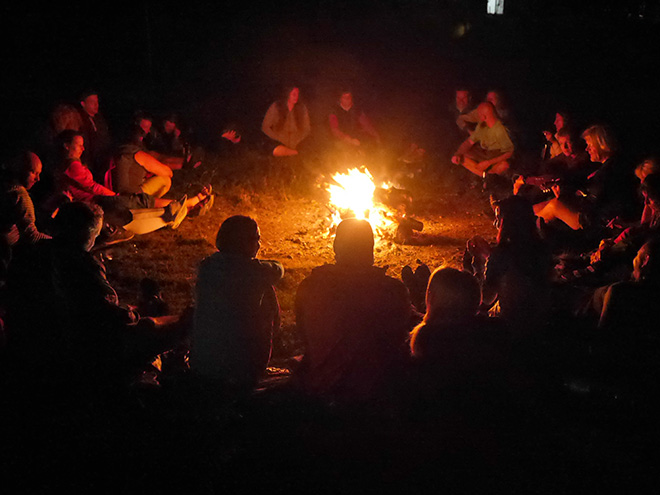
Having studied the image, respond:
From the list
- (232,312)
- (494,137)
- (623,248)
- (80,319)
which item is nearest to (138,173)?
(80,319)

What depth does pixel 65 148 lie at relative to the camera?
320 inches

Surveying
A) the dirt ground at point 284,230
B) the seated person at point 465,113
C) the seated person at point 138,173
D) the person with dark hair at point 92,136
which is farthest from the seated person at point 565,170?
the person with dark hair at point 92,136

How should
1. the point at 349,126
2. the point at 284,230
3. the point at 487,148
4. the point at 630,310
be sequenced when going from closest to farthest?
the point at 630,310, the point at 284,230, the point at 487,148, the point at 349,126

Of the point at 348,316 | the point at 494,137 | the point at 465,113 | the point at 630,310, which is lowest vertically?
the point at 348,316

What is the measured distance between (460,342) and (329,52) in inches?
520

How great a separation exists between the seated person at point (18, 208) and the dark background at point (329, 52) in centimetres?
819

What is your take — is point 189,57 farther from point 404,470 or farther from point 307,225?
point 404,470

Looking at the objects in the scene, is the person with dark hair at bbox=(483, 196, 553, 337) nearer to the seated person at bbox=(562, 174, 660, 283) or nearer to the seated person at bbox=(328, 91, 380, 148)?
the seated person at bbox=(562, 174, 660, 283)

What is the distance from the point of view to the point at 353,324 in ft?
13.0

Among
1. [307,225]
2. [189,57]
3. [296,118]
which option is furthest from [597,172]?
[189,57]

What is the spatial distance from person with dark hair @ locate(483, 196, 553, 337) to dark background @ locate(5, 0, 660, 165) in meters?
9.94

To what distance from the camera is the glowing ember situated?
897cm

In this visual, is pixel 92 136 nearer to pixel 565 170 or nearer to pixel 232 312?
pixel 232 312

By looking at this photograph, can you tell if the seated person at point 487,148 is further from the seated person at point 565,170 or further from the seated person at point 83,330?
the seated person at point 83,330
